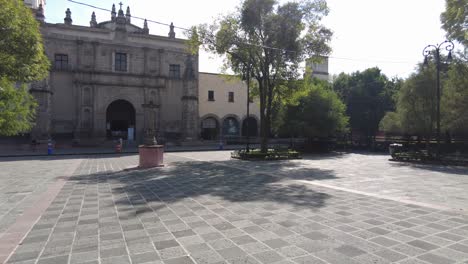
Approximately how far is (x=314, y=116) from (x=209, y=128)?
60.2 ft

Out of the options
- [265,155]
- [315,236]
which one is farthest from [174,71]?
[315,236]

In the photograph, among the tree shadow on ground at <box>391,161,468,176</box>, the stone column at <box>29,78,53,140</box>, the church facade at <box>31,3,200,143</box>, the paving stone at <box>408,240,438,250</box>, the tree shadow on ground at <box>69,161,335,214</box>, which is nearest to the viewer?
the paving stone at <box>408,240,438,250</box>

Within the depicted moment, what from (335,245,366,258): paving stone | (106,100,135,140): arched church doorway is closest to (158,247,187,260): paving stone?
(335,245,366,258): paving stone

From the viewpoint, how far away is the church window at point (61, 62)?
100 ft

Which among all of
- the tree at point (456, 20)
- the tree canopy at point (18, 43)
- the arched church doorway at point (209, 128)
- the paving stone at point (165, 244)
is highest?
the tree at point (456, 20)

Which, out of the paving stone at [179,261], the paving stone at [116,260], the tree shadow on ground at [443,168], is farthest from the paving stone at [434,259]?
the tree shadow on ground at [443,168]

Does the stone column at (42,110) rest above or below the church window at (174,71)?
below

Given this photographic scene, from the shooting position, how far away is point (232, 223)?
17.3ft

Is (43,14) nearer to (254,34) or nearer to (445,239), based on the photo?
(254,34)

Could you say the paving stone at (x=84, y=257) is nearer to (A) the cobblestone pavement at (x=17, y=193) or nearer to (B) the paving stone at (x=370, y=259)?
(A) the cobblestone pavement at (x=17, y=193)

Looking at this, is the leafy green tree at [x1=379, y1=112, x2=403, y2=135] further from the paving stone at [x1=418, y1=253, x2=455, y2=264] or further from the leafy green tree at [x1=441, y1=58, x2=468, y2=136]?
the paving stone at [x1=418, y1=253, x2=455, y2=264]

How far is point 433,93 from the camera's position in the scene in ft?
61.0

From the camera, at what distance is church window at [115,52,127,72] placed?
3291 centimetres

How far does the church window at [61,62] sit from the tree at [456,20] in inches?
1282
